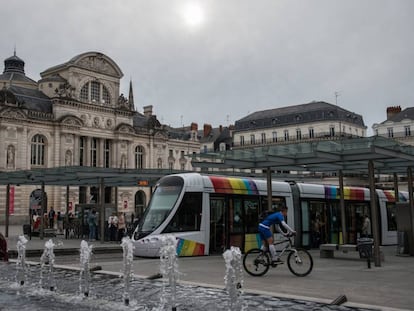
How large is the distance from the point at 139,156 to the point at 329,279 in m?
56.5

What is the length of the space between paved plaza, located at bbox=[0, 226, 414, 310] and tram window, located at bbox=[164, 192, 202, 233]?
101 centimetres

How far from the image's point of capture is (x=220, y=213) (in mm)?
17344

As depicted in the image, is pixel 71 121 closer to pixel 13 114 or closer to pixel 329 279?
pixel 13 114

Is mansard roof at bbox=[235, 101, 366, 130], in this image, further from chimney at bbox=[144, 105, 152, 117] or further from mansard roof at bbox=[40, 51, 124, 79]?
mansard roof at bbox=[40, 51, 124, 79]

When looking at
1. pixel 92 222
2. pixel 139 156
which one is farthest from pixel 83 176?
pixel 139 156

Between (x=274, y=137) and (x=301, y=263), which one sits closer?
(x=301, y=263)

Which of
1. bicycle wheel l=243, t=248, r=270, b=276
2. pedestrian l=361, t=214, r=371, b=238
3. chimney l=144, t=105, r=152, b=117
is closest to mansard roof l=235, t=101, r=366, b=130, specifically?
chimney l=144, t=105, r=152, b=117

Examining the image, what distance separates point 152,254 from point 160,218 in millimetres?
1157

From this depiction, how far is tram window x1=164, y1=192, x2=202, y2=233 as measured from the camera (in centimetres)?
1619

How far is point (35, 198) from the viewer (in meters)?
53.8

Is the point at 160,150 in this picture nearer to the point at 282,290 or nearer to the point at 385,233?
the point at 385,233

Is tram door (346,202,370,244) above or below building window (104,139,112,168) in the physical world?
below

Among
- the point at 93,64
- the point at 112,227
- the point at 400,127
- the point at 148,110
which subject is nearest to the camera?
the point at 112,227

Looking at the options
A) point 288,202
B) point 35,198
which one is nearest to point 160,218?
point 288,202
